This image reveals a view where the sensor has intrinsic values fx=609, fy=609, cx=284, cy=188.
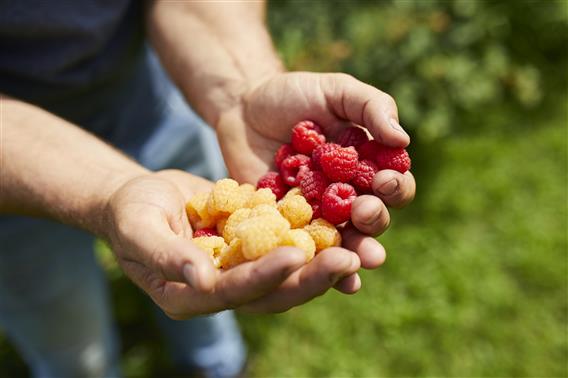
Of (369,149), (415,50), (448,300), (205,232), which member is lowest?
(448,300)

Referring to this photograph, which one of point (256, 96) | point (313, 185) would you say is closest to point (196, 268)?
point (313, 185)

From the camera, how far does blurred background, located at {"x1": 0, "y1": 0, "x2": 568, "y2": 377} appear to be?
3014 mm

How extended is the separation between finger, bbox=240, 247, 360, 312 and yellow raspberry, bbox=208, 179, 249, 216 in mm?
345

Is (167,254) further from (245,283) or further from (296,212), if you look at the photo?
(296,212)

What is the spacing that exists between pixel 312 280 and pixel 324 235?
25 cm

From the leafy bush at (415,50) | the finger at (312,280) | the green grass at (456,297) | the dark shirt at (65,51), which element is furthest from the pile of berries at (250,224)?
the leafy bush at (415,50)

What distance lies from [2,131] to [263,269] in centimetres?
100

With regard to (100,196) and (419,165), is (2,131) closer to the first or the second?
(100,196)

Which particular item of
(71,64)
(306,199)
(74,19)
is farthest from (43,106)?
(306,199)

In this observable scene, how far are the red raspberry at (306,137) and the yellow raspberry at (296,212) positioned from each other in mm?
173

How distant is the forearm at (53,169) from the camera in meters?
1.72

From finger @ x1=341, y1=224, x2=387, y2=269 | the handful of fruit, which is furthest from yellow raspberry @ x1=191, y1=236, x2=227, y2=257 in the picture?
finger @ x1=341, y1=224, x2=387, y2=269

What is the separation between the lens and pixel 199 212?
5.62ft

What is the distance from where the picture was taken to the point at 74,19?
1.98m
